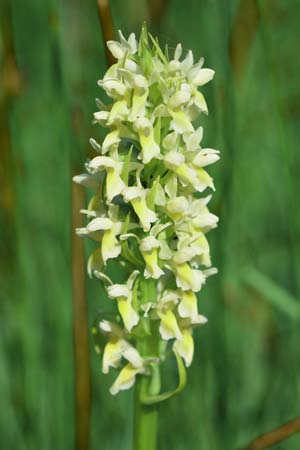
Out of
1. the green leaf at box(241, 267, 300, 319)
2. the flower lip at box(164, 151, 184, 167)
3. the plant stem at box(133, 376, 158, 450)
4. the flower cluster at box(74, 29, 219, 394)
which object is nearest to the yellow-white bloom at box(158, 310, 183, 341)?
the flower cluster at box(74, 29, 219, 394)

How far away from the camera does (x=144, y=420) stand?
1.45 m

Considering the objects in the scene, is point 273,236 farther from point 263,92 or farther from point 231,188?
point 231,188

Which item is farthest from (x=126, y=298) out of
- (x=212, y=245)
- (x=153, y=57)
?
(x=212, y=245)

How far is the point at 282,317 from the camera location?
2268mm

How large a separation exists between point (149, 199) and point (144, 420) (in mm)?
399

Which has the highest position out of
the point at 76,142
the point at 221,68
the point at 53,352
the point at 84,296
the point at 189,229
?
the point at 221,68

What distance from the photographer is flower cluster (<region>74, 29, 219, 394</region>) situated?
130cm

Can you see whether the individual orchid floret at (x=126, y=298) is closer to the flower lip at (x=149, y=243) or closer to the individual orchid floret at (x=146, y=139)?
the flower lip at (x=149, y=243)

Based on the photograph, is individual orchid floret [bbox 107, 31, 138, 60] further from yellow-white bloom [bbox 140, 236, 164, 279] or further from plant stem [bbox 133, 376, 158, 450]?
plant stem [bbox 133, 376, 158, 450]

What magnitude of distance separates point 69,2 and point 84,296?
6.15 feet

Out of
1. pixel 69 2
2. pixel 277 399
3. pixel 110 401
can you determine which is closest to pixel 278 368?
pixel 277 399

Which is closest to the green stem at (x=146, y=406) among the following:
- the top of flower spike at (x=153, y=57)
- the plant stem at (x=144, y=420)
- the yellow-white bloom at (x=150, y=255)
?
the plant stem at (x=144, y=420)

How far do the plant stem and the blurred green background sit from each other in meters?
0.25

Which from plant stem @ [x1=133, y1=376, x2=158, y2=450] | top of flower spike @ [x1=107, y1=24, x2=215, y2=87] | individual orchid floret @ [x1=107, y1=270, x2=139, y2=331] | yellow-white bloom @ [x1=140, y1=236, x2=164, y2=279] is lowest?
plant stem @ [x1=133, y1=376, x2=158, y2=450]
